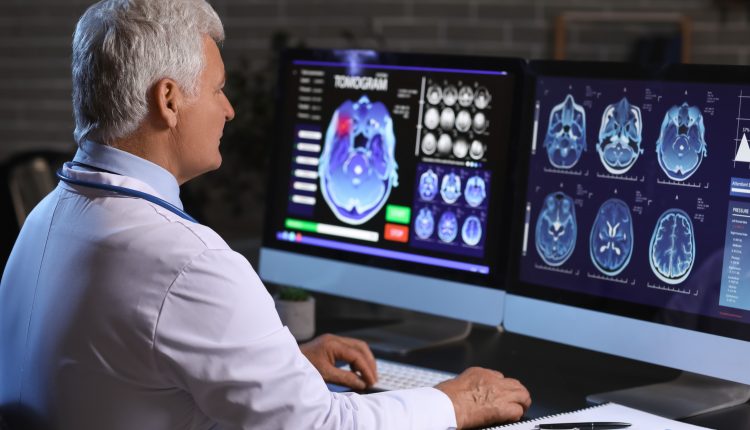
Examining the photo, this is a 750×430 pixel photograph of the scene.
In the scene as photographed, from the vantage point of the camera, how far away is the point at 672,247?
1657 mm

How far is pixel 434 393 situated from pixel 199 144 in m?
0.46

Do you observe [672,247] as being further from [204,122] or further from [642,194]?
[204,122]

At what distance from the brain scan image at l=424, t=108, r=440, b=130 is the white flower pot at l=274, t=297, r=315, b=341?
1.36 ft

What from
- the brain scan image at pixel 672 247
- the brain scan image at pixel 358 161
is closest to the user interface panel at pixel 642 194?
the brain scan image at pixel 672 247

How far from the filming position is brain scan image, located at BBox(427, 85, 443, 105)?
199cm

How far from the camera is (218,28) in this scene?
4.76 ft

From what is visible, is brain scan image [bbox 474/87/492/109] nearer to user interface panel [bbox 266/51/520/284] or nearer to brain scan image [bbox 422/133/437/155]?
user interface panel [bbox 266/51/520/284]

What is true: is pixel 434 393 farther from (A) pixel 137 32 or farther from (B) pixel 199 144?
(A) pixel 137 32

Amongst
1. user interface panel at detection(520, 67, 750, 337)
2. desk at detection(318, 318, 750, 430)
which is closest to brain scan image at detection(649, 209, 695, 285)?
user interface panel at detection(520, 67, 750, 337)

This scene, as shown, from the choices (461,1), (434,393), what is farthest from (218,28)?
(461,1)

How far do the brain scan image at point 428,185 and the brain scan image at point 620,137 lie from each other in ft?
1.10

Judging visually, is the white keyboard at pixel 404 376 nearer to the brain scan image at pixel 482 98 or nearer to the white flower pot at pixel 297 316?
the white flower pot at pixel 297 316

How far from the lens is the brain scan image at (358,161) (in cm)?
204

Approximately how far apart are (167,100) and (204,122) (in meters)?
A: 0.07
